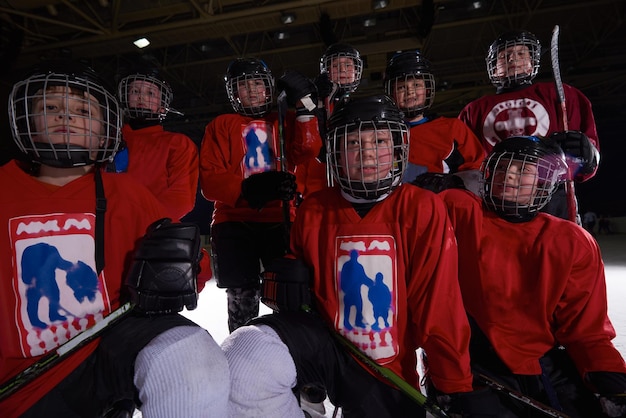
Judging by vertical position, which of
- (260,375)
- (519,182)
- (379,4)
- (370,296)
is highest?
(379,4)

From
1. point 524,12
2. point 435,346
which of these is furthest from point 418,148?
point 524,12

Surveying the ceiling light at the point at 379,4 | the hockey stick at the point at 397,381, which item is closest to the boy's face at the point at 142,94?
the hockey stick at the point at 397,381

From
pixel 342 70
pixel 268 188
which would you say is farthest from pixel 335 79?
pixel 268 188

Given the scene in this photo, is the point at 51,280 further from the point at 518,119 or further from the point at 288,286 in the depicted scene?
the point at 518,119

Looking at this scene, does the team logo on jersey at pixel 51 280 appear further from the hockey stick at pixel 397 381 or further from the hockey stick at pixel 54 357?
the hockey stick at pixel 397 381

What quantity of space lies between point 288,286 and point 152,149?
3.60ft

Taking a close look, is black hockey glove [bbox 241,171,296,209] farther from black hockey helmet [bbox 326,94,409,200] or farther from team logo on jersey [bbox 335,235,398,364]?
team logo on jersey [bbox 335,235,398,364]

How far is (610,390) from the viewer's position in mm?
1225

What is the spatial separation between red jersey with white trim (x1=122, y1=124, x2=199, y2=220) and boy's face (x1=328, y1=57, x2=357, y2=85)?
90cm

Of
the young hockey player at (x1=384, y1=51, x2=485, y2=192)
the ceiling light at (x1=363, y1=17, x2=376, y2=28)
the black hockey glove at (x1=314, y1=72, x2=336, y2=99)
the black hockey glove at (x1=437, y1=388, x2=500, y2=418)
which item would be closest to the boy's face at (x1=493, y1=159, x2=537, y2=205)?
the young hockey player at (x1=384, y1=51, x2=485, y2=192)

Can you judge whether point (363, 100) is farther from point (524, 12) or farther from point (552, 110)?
point (524, 12)

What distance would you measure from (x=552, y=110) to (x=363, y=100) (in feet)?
5.04

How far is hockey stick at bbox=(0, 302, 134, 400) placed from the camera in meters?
0.93

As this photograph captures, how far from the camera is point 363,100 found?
4.36 feet
